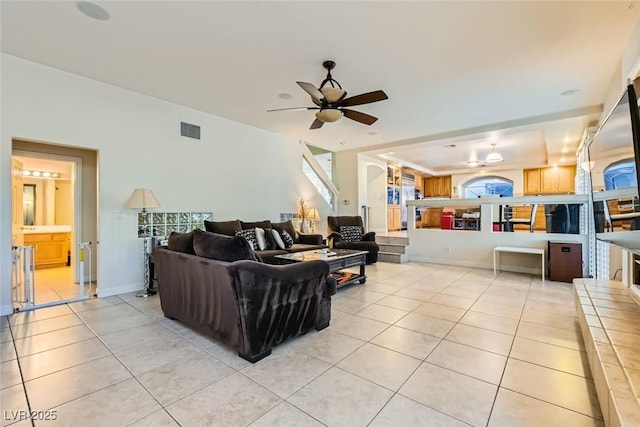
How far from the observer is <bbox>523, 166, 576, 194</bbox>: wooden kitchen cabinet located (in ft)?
30.2

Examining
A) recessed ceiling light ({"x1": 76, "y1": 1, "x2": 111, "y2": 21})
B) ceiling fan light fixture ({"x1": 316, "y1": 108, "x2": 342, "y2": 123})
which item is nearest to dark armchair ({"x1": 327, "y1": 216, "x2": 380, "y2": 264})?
ceiling fan light fixture ({"x1": 316, "y1": 108, "x2": 342, "y2": 123})

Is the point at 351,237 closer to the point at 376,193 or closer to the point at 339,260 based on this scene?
the point at 339,260

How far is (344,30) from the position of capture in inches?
112

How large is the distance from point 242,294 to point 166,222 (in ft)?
10.5

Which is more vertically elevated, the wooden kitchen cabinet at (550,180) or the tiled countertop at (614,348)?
the wooden kitchen cabinet at (550,180)

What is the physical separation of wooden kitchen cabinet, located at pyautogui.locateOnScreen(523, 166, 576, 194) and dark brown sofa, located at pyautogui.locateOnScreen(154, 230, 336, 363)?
10033 mm

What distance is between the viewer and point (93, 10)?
2.58 meters

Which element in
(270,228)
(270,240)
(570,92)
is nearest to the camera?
(570,92)

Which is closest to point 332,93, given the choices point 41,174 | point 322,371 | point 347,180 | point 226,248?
point 226,248

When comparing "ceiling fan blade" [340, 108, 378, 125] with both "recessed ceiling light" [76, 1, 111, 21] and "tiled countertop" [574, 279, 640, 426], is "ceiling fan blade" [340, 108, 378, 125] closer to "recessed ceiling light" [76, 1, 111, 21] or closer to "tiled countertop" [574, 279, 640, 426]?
"recessed ceiling light" [76, 1, 111, 21]

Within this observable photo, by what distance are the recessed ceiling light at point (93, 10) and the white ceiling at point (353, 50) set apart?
0.05 m

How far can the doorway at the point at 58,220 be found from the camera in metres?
4.00

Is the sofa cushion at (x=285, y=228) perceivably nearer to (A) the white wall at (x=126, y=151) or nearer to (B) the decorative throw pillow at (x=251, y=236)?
(A) the white wall at (x=126, y=151)

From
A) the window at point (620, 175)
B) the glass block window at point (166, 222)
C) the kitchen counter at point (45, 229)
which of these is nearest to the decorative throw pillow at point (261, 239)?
the glass block window at point (166, 222)
